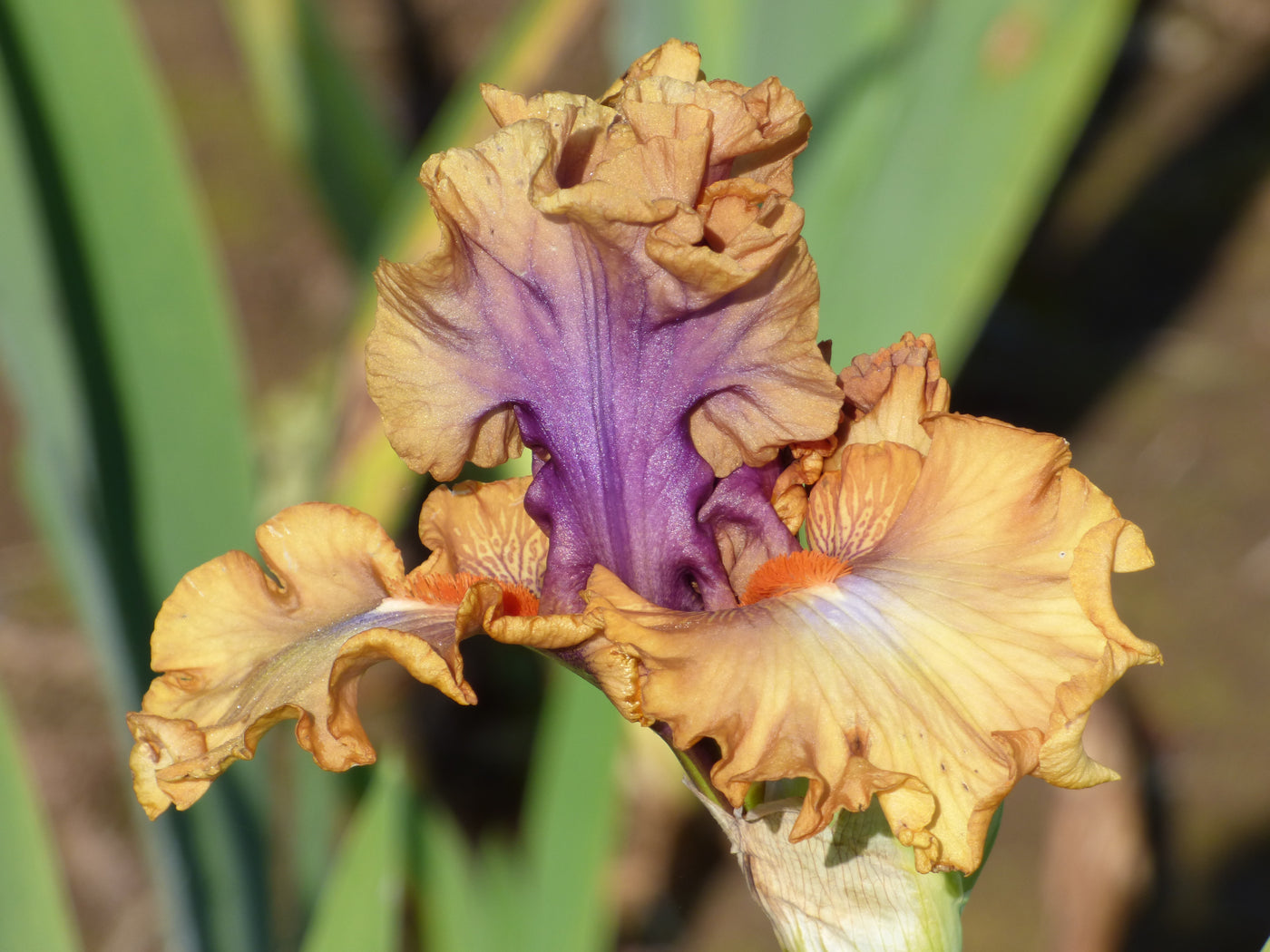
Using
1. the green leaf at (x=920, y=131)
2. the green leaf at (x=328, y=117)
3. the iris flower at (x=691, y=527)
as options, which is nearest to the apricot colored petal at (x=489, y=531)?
the iris flower at (x=691, y=527)

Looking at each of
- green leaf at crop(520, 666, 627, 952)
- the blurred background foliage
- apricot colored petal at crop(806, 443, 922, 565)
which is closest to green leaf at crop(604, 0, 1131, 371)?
the blurred background foliage

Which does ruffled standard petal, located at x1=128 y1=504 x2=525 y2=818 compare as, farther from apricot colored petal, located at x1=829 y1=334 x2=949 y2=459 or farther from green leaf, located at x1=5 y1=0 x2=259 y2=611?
green leaf, located at x1=5 y1=0 x2=259 y2=611

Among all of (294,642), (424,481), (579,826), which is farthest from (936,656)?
(424,481)

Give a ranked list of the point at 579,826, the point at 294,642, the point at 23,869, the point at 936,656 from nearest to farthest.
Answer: the point at 936,656 → the point at 294,642 → the point at 23,869 → the point at 579,826

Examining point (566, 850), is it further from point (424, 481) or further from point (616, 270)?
point (424, 481)

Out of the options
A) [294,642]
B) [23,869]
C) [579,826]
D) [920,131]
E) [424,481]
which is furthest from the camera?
[424,481]

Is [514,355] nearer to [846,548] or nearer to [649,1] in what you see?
[846,548]

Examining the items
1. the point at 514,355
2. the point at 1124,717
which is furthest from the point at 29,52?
the point at 1124,717
